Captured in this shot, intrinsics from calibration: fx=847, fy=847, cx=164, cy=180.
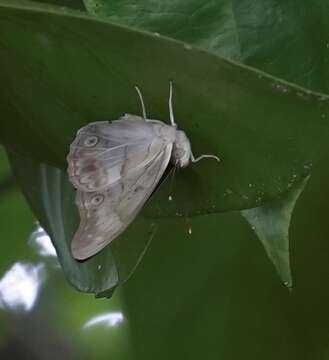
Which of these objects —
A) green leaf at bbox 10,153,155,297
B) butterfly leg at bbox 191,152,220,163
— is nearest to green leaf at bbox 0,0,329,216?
butterfly leg at bbox 191,152,220,163

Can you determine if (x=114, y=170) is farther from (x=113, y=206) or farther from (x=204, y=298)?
(x=204, y=298)

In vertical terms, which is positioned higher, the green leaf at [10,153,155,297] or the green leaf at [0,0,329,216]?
the green leaf at [0,0,329,216]

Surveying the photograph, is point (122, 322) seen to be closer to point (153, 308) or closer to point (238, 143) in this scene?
point (153, 308)

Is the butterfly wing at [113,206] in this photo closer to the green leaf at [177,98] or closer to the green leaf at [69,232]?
the green leaf at [177,98]

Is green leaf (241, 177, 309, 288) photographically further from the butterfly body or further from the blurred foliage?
the blurred foliage

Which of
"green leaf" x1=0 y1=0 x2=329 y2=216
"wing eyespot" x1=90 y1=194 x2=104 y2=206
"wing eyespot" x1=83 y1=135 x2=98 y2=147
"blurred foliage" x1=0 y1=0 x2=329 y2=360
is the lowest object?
"blurred foliage" x1=0 y1=0 x2=329 y2=360

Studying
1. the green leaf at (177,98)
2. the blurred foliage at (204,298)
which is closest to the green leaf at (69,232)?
the blurred foliage at (204,298)
